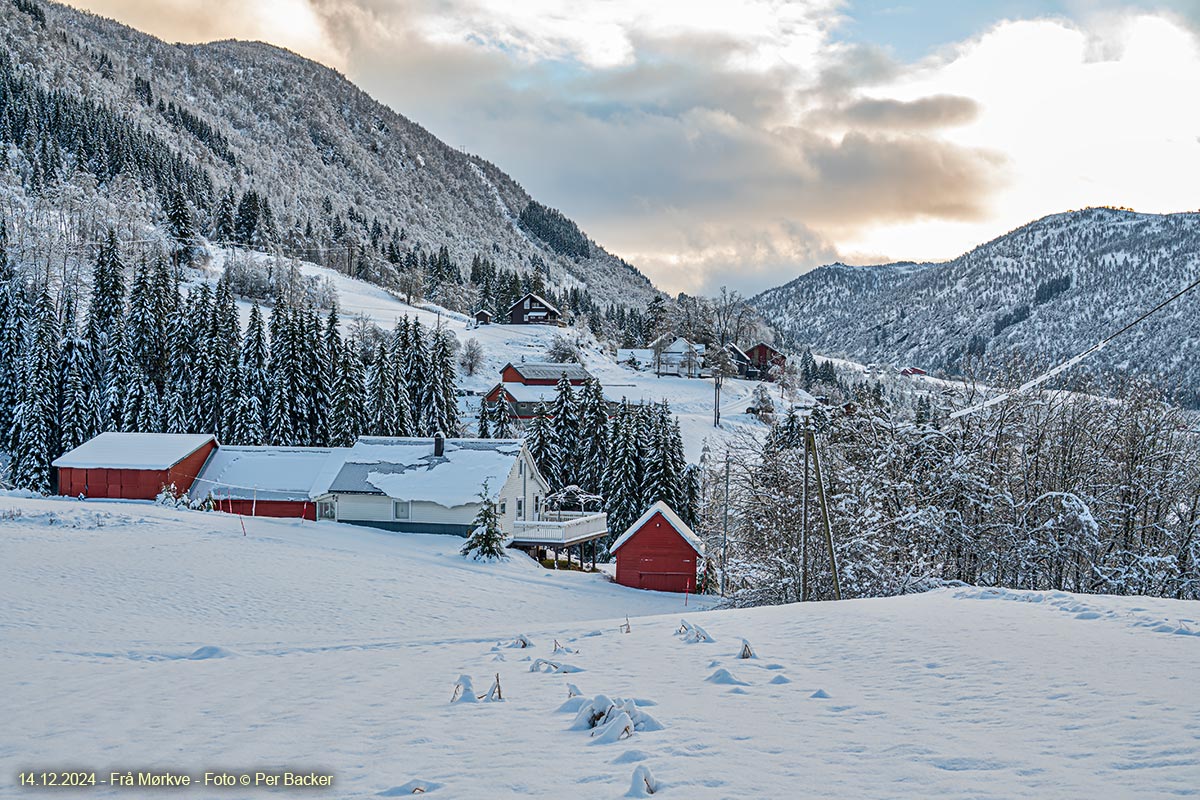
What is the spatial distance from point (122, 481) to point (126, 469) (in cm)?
83

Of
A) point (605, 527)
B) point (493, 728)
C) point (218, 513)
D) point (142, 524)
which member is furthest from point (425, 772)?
point (605, 527)

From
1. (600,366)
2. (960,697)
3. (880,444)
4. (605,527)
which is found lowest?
(605,527)

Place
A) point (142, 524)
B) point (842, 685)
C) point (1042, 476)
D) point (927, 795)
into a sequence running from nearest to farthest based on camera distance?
point (927, 795)
point (842, 685)
point (1042, 476)
point (142, 524)

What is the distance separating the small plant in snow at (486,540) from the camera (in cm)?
3691

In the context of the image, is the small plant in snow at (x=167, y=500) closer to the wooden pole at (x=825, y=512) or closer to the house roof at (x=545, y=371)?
the wooden pole at (x=825, y=512)

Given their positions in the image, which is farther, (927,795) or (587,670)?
(587,670)

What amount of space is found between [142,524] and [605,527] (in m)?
25.6

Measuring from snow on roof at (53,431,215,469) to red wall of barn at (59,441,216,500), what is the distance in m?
0.36

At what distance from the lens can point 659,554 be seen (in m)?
41.0

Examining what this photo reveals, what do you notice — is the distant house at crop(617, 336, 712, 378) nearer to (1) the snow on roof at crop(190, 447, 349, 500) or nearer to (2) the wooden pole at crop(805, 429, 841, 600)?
(1) the snow on roof at crop(190, 447, 349, 500)

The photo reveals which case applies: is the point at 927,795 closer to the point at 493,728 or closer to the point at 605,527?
the point at 493,728

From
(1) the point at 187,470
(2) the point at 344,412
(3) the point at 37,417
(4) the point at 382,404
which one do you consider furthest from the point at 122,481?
(4) the point at 382,404

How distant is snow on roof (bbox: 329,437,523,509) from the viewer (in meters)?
43.2

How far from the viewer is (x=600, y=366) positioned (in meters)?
116
